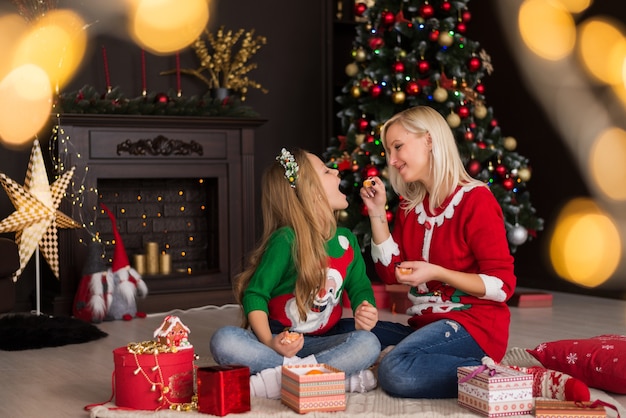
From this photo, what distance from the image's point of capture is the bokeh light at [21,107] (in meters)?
4.80

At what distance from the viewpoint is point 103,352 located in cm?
351

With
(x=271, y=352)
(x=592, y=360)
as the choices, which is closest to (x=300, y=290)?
(x=271, y=352)

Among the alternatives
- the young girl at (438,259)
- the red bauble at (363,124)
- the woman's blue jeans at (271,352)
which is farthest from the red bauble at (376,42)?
the woman's blue jeans at (271,352)

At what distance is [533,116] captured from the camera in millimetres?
5668

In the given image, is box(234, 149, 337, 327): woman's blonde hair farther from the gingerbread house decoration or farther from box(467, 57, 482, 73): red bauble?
box(467, 57, 482, 73): red bauble

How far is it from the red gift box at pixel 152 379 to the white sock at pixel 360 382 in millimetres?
502

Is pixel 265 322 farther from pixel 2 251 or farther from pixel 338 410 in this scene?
pixel 2 251

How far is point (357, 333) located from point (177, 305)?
2263 mm

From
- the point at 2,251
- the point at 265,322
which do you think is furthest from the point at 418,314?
the point at 2,251

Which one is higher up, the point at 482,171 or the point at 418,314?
the point at 482,171

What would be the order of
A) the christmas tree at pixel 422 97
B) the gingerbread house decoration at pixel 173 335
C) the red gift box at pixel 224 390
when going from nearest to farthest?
1. the red gift box at pixel 224 390
2. the gingerbread house decoration at pixel 173 335
3. the christmas tree at pixel 422 97

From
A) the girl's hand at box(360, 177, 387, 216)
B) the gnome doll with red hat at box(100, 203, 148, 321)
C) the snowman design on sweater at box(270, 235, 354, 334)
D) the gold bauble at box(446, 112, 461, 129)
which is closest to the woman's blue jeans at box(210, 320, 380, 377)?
the snowman design on sweater at box(270, 235, 354, 334)

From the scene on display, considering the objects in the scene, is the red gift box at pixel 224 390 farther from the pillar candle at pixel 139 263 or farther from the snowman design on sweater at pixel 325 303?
the pillar candle at pixel 139 263

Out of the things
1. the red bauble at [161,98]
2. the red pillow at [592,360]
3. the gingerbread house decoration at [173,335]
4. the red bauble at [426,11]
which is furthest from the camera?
the red bauble at [426,11]
